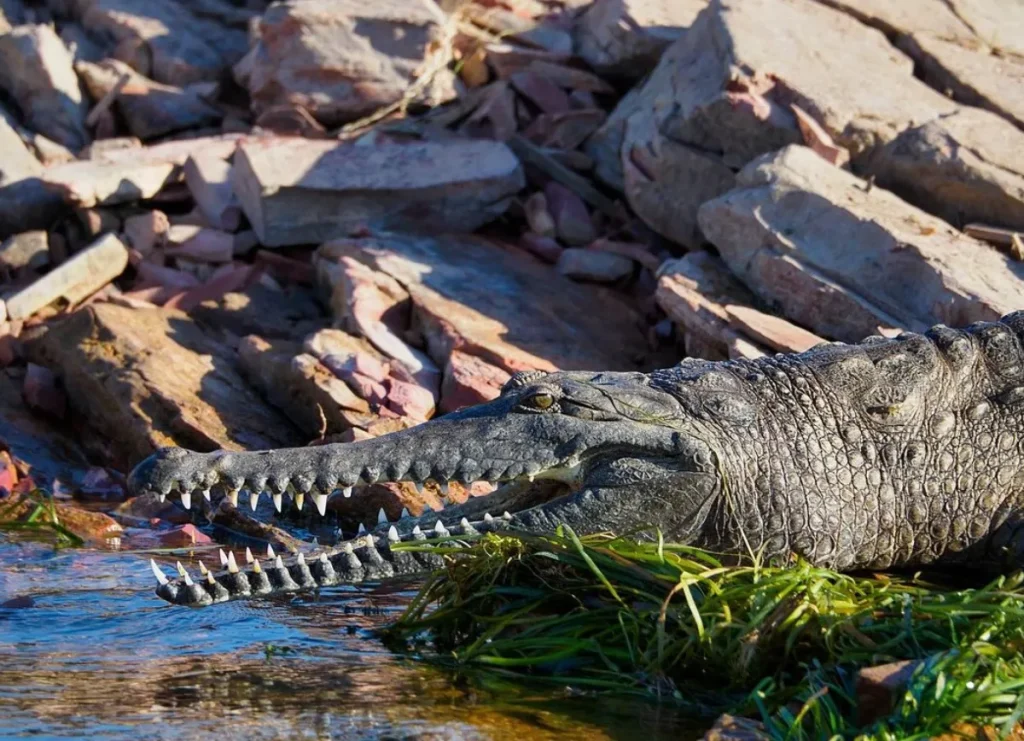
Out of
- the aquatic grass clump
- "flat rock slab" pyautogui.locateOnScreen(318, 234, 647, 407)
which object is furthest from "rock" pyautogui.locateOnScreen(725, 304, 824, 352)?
the aquatic grass clump

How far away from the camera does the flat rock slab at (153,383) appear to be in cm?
759

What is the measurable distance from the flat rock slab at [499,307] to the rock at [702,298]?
0.43 metres

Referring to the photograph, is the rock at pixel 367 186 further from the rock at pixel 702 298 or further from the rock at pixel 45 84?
the rock at pixel 45 84

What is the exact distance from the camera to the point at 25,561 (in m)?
6.03

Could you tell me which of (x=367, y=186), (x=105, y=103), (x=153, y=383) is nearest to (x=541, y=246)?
(x=367, y=186)

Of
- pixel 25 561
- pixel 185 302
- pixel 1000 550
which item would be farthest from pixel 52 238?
pixel 1000 550

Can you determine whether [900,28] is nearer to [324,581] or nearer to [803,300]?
[803,300]

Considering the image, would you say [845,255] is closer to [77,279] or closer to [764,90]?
[764,90]

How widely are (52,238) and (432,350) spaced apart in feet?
9.54

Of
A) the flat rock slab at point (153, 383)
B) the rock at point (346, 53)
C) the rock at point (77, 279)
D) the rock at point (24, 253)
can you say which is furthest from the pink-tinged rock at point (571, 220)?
the rock at point (24, 253)

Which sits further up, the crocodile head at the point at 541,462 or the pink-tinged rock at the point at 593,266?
the crocodile head at the point at 541,462

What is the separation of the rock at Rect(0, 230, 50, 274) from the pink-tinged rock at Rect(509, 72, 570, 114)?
11.4 feet

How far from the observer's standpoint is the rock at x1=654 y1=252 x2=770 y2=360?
7.81 meters

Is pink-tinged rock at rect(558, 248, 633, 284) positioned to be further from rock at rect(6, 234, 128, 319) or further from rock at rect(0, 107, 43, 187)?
rock at rect(0, 107, 43, 187)
